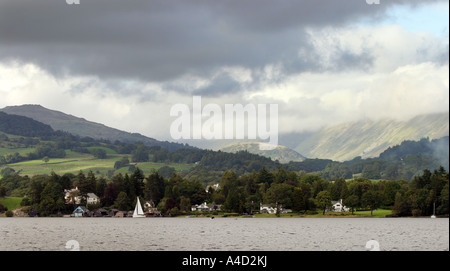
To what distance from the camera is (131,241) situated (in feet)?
332

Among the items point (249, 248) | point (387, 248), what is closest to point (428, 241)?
point (387, 248)
